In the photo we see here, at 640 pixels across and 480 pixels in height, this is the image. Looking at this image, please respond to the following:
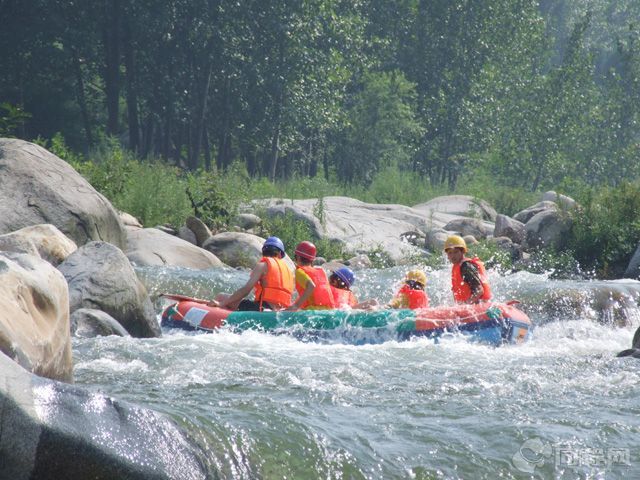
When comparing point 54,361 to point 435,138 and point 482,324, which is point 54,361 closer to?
point 482,324

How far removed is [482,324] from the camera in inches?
429

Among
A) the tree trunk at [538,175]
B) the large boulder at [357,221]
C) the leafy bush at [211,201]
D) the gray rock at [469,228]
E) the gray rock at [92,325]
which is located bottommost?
the tree trunk at [538,175]

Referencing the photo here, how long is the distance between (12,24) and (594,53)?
22718 mm

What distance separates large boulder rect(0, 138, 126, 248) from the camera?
14219 millimetres

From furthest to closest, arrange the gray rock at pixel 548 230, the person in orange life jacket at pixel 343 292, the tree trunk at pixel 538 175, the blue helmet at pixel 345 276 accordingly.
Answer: the tree trunk at pixel 538 175 → the gray rock at pixel 548 230 → the blue helmet at pixel 345 276 → the person in orange life jacket at pixel 343 292

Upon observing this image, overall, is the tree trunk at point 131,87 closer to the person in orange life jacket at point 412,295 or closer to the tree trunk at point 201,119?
the tree trunk at point 201,119

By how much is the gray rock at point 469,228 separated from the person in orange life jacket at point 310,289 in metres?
11.6

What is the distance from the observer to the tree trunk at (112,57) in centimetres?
3083

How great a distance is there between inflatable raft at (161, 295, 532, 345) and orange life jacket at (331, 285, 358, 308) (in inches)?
33.0

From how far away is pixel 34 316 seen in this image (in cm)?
636

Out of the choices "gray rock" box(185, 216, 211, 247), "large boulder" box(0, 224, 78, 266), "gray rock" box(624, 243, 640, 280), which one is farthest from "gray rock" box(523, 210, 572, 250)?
"large boulder" box(0, 224, 78, 266)

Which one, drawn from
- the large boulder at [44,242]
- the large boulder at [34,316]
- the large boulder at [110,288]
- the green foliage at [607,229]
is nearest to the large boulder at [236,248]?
the large boulder at [44,242]

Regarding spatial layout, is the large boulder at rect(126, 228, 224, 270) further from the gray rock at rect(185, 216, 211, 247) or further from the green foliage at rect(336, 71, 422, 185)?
the green foliage at rect(336, 71, 422, 185)

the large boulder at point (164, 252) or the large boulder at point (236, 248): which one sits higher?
the large boulder at point (164, 252)
